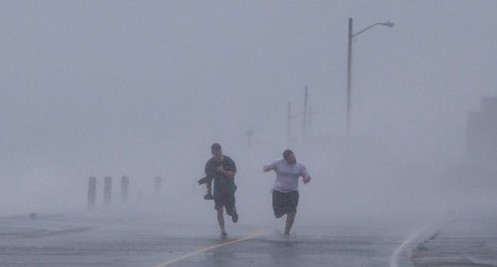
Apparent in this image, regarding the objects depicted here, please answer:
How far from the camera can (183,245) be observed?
23.8 meters

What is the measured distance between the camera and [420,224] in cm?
3534

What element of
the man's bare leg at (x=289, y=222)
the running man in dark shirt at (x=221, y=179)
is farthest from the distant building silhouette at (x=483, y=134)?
the man's bare leg at (x=289, y=222)

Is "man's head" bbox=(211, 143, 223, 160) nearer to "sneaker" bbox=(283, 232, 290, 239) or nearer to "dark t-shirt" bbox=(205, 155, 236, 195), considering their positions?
"dark t-shirt" bbox=(205, 155, 236, 195)

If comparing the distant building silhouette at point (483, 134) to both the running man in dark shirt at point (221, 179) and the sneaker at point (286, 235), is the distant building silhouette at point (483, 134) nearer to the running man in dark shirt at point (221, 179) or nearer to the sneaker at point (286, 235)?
the running man in dark shirt at point (221, 179)

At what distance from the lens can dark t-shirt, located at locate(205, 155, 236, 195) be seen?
88.4 feet

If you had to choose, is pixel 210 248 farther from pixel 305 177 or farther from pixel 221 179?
pixel 221 179

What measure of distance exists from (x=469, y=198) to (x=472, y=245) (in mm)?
42093

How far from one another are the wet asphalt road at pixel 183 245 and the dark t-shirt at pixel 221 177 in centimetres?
85

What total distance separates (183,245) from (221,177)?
3.36 meters

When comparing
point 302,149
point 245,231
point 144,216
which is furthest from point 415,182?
point 245,231

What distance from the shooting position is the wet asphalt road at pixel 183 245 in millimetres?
20047

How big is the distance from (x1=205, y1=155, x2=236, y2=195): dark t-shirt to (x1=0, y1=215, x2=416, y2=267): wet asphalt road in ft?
2.80

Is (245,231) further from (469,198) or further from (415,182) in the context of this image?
(415,182)

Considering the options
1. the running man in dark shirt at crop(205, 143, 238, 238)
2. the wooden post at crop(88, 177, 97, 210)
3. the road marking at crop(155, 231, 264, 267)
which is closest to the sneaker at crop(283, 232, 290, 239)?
the road marking at crop(155, 231, 264, 267)
